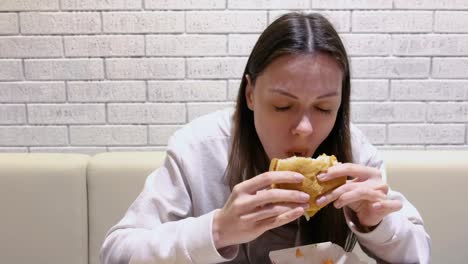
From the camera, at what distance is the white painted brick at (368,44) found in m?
2.13

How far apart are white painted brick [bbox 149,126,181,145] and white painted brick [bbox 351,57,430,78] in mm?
806

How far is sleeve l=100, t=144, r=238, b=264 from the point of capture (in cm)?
Result: 97

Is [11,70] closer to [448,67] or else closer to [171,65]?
[171,65]

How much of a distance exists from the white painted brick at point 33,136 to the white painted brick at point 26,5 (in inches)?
19.2

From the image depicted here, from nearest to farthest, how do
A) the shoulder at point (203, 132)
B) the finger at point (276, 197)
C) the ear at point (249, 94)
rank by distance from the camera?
the finger at point (276, 197) < the ear at point (249, 94) < the shoulder at point (203, 132)

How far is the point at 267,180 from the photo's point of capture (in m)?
0.90

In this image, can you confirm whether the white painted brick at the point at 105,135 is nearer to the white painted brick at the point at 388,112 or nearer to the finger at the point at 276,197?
the white painted brick at the point at 388,112

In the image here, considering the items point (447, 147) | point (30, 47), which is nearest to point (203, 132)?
point (30, 47)

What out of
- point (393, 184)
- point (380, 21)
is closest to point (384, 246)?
point (393, 184)

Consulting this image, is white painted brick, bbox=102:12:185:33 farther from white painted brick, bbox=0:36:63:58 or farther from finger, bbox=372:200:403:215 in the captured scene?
finger, bbox=372:200:403:215

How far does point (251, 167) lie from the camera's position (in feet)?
4.11

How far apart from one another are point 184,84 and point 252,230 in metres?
1.28

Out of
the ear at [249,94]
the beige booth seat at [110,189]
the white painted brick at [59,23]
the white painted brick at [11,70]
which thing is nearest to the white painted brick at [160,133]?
the beige booth seat at [110,189]

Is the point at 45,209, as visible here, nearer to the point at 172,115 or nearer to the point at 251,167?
the point at 172,115
